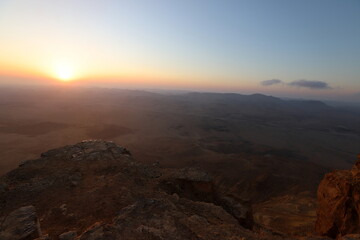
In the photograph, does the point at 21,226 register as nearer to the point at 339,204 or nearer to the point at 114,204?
the point at 114,204

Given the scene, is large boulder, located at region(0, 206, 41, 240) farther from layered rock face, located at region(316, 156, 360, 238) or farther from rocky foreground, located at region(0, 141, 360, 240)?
layered rock face, located at region(316, 156, 360, 238)

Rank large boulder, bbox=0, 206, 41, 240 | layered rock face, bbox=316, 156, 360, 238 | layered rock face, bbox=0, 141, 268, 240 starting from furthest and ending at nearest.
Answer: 1. layered rock face, bbox=316, 156, 360, 238
2. layered rock face, bbox=0, 141, 268, 240
3. large boulder, bbox=0, 206, 41, 240

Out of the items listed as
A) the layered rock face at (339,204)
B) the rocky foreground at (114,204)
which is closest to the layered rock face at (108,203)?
the rocky foreground at (114,204)

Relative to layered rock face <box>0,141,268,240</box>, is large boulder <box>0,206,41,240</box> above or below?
above

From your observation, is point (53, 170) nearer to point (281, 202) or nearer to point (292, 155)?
point (281, 202)

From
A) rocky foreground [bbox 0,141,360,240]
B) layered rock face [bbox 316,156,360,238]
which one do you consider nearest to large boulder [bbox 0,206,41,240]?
rocky foreground [bbox 0,141,360,240]

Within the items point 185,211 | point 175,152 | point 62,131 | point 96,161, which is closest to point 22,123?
point 62,131
